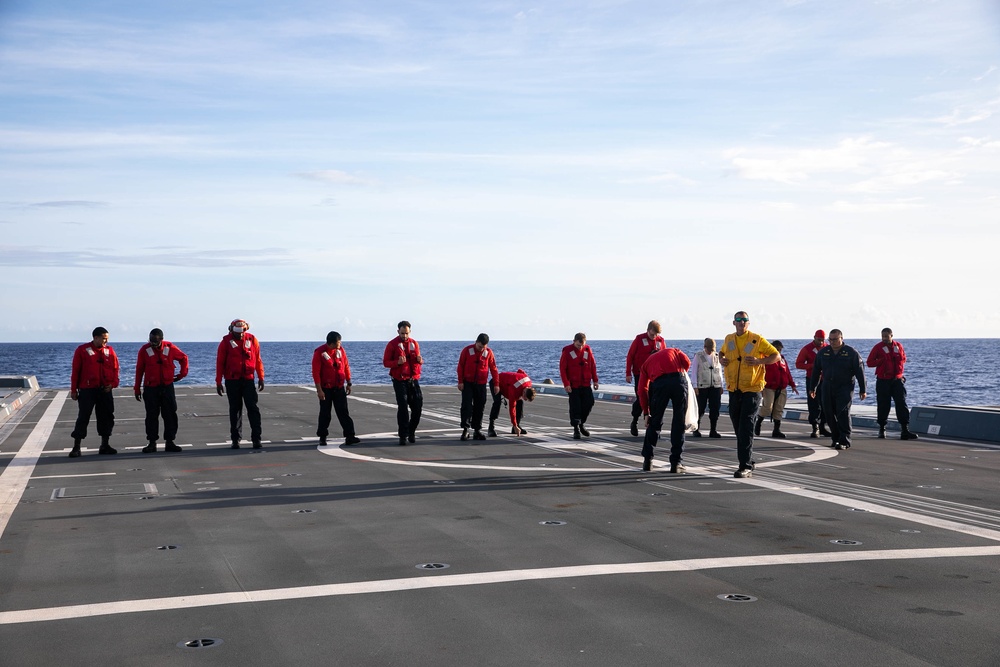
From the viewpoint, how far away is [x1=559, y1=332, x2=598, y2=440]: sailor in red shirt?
1742cm

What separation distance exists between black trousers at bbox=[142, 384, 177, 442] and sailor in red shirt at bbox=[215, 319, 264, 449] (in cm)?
85

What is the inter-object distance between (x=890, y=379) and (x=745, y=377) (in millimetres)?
7026

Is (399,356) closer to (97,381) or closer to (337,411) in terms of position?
(337,411)

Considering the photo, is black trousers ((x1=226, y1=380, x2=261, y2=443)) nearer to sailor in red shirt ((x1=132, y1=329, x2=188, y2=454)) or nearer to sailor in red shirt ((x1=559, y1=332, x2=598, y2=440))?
sailor in red shirt ((x1=132, y1=329, x2=188, y2=454))

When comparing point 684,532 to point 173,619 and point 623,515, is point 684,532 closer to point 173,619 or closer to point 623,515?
point 623,515

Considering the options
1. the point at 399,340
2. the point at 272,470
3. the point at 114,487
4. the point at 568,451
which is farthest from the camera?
the point at 399,340

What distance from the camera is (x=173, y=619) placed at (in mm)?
6098

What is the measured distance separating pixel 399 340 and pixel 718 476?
652cm

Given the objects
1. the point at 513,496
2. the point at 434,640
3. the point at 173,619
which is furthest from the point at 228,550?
the point at 513,496

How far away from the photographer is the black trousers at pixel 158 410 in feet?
52.6

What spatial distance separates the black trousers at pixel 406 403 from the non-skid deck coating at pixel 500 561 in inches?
79.2

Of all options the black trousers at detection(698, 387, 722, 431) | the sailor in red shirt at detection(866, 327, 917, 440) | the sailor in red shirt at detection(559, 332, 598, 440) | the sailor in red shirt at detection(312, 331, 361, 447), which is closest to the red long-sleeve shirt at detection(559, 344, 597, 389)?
the sailor in red shirt at detection(559, 332, 598, 440)

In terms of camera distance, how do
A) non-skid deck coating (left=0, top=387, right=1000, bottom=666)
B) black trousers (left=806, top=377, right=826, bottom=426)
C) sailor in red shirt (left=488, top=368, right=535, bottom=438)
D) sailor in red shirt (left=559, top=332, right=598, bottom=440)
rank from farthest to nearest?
black trousers (left=806, top=377, right=826, bottom=426) < sailor in red shirt (left=488, top=368, right=535, bottom=438) < sailor in red shirt (left=559, top=332, right=598, bottom=440) < non-skid deck coating (left=0, top=387, right=1000, bottom=666)

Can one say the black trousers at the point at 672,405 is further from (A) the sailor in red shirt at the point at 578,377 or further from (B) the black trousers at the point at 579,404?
(B) the black trousers at the point at 579,404
